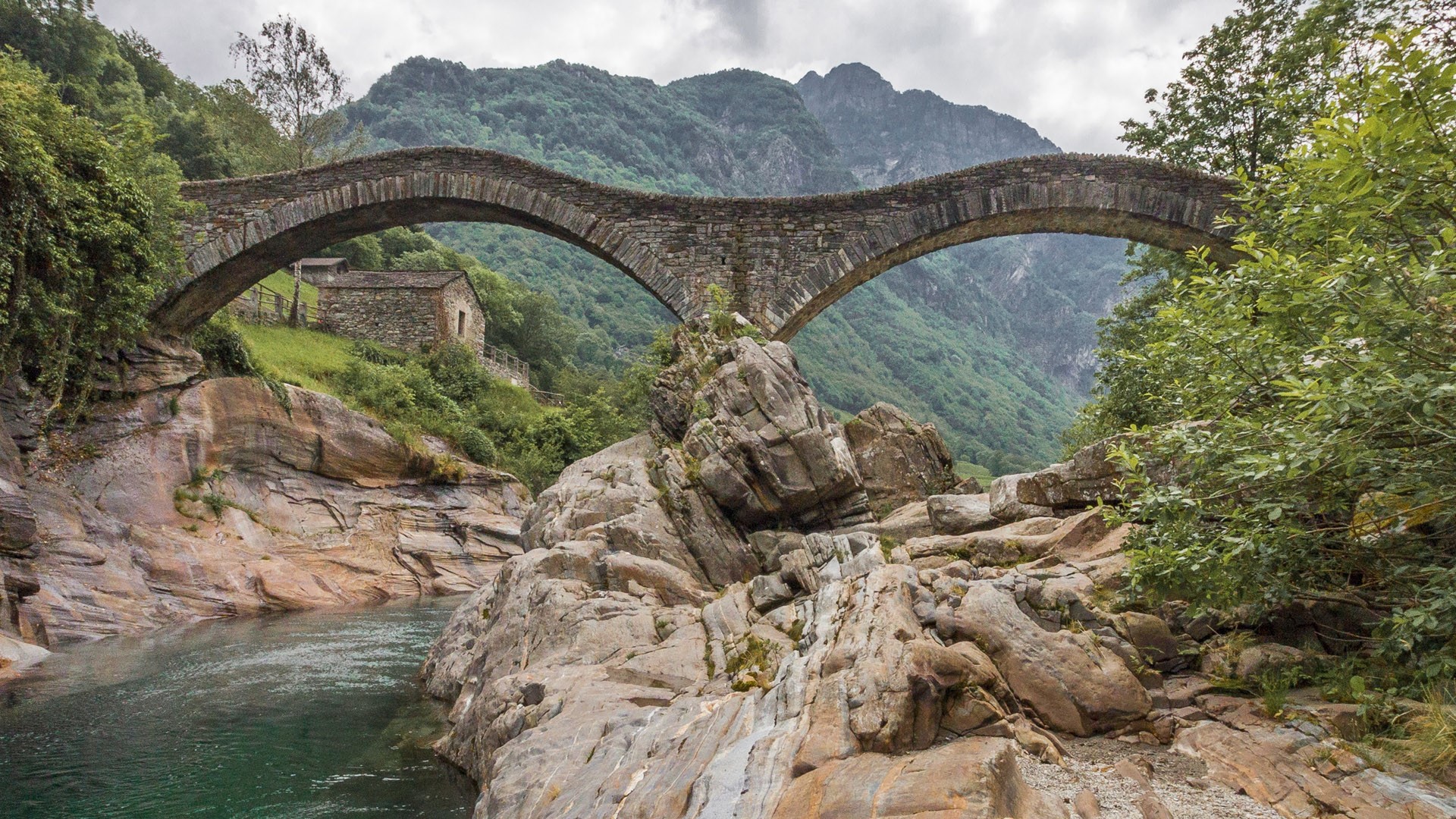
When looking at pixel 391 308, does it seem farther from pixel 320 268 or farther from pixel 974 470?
pixel 974 470

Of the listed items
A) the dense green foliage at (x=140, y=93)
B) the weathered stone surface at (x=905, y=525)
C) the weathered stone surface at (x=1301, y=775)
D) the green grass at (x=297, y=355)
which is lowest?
the weathered stone surface at (x=1301, y=775)

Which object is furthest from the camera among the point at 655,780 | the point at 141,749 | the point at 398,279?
the point at 398,279

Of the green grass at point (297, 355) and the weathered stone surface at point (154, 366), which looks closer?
the weathered stone surface at point (154, 366)

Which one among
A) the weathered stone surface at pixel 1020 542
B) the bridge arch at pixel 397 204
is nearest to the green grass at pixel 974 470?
the bridge arch at pixel 397 204

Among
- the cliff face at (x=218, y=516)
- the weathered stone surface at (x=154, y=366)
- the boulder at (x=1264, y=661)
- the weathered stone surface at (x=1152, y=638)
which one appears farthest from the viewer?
the weathered stone surface at (x=154, y=366)

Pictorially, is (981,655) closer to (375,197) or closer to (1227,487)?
(1227,487)

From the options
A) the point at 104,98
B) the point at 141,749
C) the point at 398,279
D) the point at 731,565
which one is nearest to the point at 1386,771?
the point at 731,565

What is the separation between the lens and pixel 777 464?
10.4 m

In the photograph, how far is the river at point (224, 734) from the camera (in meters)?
6.02

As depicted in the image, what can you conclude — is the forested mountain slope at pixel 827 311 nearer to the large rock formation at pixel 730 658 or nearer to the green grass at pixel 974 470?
the green grass at pixel 974 470

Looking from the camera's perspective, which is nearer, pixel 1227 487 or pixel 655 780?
pixel 655 780

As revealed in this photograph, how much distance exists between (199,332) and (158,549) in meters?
6.41

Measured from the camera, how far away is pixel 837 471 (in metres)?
10.2

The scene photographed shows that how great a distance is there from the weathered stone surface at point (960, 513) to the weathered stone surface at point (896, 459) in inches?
95.6
